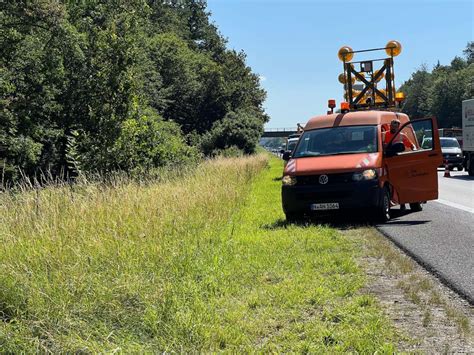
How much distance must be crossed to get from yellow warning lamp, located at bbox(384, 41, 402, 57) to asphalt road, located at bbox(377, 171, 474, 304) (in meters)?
5.06

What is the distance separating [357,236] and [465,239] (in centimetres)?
165

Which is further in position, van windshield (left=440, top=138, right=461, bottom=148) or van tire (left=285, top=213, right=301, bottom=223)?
van windshield (left=440, top=138, right=461, bottom=148)

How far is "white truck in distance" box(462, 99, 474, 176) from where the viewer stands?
24.4 meters

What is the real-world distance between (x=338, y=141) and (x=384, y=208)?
5.67ft

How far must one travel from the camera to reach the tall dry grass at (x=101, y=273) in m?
4.20

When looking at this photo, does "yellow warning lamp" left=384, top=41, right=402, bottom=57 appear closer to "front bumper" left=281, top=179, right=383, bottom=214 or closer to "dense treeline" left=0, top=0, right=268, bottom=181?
"front bumper" left=281, top=179, right=383, bottom=214

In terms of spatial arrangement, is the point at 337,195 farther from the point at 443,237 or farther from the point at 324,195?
the point at 443,237

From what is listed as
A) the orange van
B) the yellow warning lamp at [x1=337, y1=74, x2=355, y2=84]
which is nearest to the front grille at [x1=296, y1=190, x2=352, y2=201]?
the orange van

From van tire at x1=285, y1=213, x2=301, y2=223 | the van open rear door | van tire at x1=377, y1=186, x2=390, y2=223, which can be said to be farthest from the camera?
the van open rear door

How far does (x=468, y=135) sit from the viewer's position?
2475 cm

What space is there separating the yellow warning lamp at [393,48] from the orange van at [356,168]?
556 centimetres

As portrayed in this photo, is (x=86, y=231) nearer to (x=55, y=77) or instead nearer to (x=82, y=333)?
(x=82, y=333)

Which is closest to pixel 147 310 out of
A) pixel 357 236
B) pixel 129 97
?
pixel 357 236

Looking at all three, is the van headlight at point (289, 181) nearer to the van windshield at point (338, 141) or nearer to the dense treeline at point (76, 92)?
the van windshield at point (338, 141)
